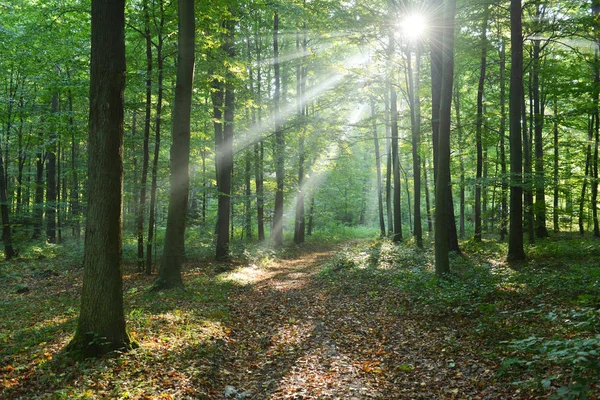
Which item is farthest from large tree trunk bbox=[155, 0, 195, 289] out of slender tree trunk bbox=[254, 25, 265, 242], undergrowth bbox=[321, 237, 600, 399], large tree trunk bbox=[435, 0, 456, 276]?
slender tree trunk bbox=[254, 25, 265, 242]

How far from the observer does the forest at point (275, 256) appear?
16.5 feet

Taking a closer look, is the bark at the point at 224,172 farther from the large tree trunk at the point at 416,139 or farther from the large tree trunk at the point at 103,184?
the large tree trunk at the point at 103,184

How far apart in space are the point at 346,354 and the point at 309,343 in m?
0.86

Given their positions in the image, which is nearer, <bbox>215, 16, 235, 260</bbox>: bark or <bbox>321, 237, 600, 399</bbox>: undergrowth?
<bbox>321, 237, 600, 399</bbox>: undergrowth

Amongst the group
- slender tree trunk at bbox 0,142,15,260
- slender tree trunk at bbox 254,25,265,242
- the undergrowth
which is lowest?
the undergrowth

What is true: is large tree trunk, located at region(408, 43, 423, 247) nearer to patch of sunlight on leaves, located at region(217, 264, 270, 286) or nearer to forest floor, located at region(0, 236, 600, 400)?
forest floor, located at region(0, 236, 600, 400)

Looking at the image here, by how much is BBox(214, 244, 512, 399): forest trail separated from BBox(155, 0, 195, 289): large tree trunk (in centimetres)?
196

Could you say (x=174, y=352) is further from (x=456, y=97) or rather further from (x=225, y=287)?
(x=456, y=97)

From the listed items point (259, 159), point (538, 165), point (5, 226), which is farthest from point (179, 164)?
point (538, 165)

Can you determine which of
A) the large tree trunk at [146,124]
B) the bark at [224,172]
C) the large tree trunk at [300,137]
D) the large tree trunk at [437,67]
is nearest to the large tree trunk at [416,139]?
the large tree trunk at [437,67]

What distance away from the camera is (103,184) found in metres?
5.20

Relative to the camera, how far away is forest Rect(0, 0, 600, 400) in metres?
5.04

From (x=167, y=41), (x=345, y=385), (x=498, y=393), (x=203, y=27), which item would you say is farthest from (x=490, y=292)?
(x=167, y=41)

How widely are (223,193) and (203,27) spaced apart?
19.8 ft
